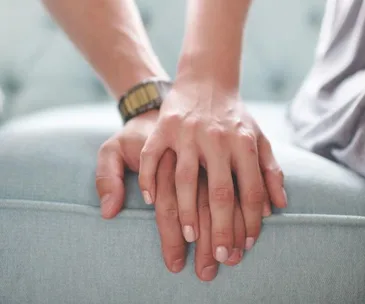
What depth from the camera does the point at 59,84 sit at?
A: 105 centimetres

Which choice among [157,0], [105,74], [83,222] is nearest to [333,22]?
[105,74]

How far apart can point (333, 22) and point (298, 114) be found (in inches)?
4.4

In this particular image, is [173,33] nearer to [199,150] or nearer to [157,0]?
[157,0]

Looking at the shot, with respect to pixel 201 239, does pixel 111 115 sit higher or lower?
lower

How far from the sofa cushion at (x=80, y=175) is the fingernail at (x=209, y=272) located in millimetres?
69

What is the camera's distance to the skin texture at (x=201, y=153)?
1.44 ft

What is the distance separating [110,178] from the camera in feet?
1.51

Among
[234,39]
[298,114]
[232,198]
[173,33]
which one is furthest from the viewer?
[173,33]

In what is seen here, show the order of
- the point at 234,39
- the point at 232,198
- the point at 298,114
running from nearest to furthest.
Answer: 1. the point at 232,198
2. the point at 234,39
3. the point at 298,114

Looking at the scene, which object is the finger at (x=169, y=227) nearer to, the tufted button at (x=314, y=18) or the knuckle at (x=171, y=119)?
the knuckle at (x=171, y=119)

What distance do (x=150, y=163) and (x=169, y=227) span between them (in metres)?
0.05

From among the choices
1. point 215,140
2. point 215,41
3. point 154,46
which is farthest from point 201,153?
point 154,46

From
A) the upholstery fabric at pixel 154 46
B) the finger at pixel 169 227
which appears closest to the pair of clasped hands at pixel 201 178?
the finger at pixel 169 227

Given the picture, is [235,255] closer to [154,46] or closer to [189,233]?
[189,233]
